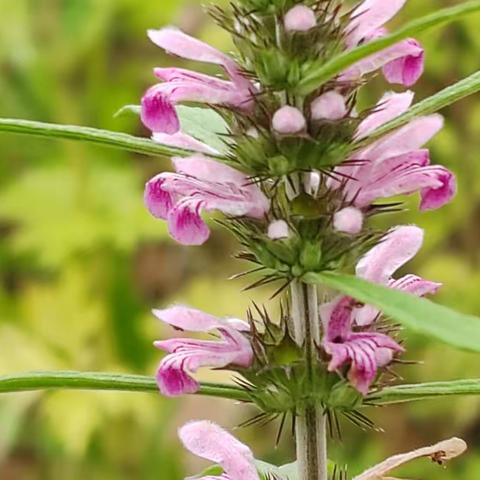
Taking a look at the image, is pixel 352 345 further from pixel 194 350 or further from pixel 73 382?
pixel 73 382

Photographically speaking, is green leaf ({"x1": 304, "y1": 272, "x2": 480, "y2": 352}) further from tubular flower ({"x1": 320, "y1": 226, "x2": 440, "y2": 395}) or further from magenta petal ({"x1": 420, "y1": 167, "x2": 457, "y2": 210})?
magenta petal ({"x1": 420, "y1": 167, "x2": 457, "y2": 210})

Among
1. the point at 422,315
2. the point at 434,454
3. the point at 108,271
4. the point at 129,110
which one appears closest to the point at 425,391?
the point at 434,454

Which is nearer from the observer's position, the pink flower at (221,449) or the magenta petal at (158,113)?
the magenta petal at (158,113)

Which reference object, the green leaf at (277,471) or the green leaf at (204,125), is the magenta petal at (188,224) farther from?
the green leaf at (277,471)

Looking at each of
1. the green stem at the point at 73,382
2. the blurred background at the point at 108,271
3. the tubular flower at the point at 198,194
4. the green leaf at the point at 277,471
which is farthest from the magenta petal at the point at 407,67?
the blurred background at the point at 108,271

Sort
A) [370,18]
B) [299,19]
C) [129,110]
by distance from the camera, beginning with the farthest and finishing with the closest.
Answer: [129,110]
[370,18]
[299,19]

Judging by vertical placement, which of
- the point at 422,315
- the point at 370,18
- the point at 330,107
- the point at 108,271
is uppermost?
the point at 108,271
